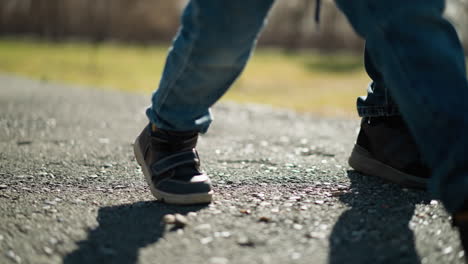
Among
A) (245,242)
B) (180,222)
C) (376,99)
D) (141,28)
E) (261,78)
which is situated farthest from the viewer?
(141,28)

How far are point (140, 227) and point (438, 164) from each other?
2.91 feet

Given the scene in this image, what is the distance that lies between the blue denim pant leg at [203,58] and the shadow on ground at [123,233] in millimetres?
296

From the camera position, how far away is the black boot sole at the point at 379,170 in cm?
190

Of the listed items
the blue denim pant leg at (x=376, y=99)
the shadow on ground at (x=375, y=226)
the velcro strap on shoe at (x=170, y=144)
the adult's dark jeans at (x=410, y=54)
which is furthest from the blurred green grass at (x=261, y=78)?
the adult's dark jeans at (x=410, y=54)

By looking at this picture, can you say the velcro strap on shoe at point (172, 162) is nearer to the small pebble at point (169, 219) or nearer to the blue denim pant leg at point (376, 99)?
the small pebble at point (169, 219)

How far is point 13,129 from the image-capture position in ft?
10.8

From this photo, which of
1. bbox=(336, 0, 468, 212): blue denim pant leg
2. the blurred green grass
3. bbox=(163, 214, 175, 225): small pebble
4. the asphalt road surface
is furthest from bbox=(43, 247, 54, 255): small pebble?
the blurred green grass

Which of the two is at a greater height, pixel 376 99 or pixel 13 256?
pixel 376 99

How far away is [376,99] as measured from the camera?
6.49ft

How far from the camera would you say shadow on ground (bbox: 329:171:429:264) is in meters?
1.37

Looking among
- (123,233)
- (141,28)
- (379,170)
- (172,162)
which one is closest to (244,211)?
(172,162)

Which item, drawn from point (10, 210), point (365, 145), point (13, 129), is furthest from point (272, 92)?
point (10, 210)

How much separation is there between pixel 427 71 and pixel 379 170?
31.4 inches

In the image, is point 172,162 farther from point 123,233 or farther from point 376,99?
point 376,99
